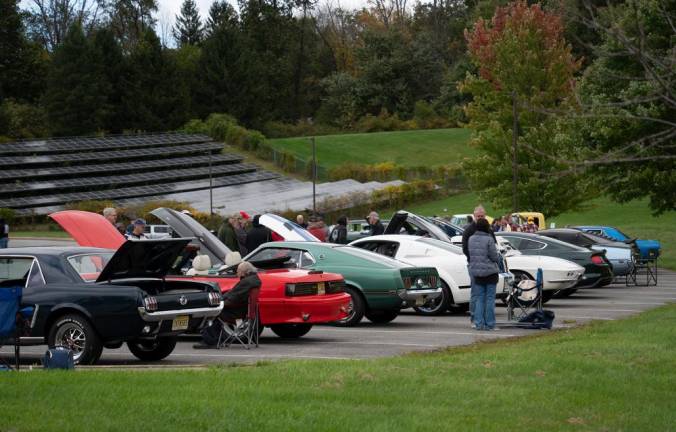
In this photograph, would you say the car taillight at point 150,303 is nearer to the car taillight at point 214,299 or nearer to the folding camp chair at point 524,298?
the car taillight at point 214,299

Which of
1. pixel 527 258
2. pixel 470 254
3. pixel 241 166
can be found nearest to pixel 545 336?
pixel 470 254

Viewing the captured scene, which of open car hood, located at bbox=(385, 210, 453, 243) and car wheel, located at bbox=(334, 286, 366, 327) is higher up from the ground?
open car hood, located at bbox=(385, 210, 453, 243)

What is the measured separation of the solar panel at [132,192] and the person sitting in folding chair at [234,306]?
188 ft

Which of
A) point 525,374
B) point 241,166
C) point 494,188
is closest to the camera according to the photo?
point 525,374

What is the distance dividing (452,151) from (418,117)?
37.1 ft

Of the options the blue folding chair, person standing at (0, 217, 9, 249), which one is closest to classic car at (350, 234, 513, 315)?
the blue folding chair

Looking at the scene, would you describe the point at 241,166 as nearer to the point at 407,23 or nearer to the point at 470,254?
the point at 407,23

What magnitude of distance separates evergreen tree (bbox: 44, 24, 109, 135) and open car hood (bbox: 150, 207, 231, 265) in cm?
6993

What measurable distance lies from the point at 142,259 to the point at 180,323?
0.96 metres

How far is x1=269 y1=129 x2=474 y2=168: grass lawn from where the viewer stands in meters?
93.1

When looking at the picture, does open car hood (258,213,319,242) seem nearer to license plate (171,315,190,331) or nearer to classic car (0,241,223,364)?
classic car (0,241,223,364)

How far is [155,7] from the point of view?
112938 millimetres

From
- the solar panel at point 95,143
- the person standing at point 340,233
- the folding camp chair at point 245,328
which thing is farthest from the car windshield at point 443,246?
the solar panel at point 95,143

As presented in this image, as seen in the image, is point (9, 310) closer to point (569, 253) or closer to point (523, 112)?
point (569, 253)
